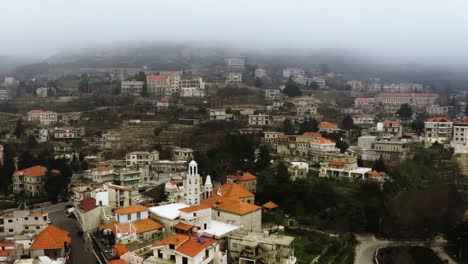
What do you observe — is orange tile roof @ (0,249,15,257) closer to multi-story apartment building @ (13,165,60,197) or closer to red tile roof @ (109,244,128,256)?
red tile roof @ (109,244,128,256)

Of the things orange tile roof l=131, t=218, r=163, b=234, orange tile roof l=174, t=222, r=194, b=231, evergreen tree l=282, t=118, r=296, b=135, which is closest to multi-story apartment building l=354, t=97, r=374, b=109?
evergreen tree l=282, t=118, r=296, b=135

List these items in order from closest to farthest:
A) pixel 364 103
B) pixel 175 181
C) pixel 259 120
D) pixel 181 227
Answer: pixel 181 227 < pixel 175 181 < pixel 259 120 < pixel 364 103

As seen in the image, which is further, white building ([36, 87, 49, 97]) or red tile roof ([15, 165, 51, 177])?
white building ([36, 87, 49, 97])

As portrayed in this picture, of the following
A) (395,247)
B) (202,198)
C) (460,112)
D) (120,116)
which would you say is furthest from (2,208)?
(460,112)

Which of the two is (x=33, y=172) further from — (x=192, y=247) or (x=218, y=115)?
(x=218, y=115)

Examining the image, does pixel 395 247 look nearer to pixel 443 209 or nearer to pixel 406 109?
pixel 443 209

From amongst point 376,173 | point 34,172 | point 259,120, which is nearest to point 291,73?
point 259,120
